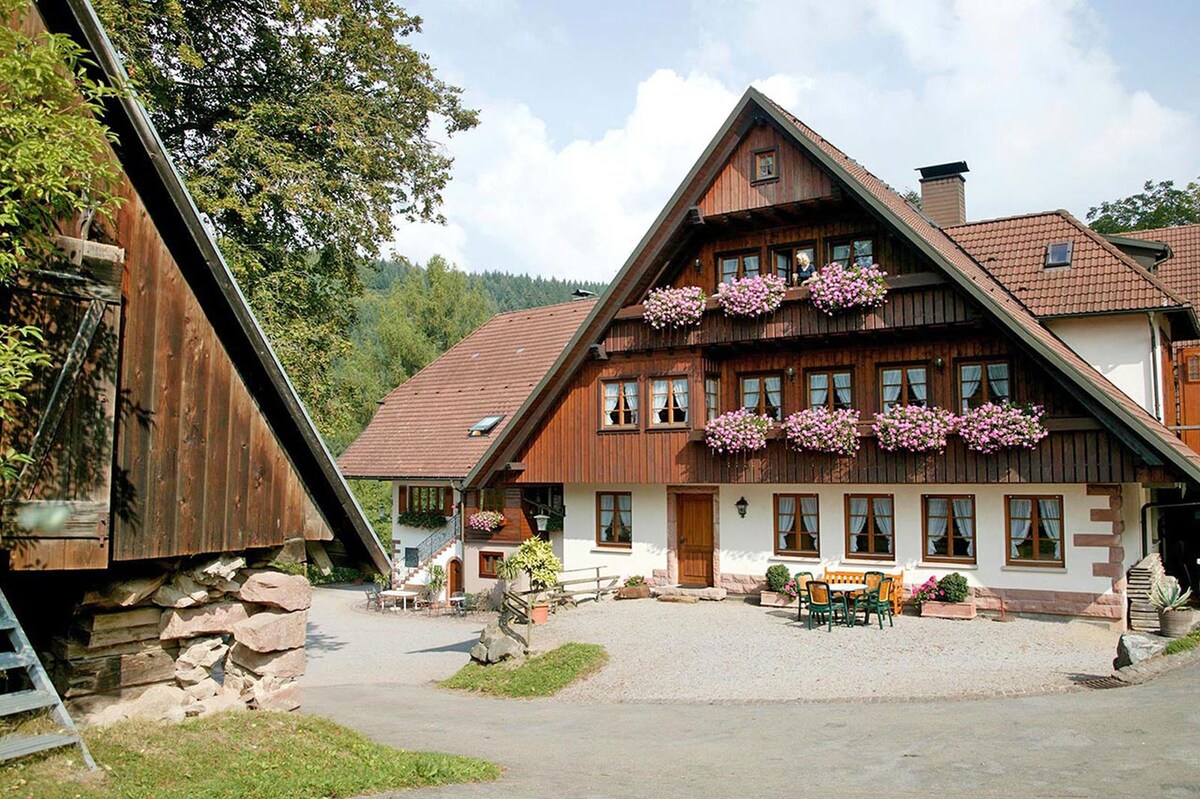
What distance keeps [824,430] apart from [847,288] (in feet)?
8.99

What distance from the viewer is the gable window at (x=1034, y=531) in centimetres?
1812

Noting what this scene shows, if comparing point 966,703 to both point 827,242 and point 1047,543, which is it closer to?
point 1047,543

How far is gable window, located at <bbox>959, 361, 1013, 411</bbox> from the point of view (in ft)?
60.2

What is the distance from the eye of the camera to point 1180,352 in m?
20.9

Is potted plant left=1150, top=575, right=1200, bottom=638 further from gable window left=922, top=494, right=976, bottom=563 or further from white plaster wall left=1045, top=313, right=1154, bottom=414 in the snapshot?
white plaster wall left=1045, top=313, right=1154, bottom=414

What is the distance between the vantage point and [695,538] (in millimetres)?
22609

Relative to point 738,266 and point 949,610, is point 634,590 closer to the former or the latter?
point 949,610

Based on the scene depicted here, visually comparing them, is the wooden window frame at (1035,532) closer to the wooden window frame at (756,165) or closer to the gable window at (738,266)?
the gable window at (738,266)

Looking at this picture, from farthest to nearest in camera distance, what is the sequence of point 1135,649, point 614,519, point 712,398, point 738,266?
point 614,519 → point 712,398 → point 738,266 → point 1135,649

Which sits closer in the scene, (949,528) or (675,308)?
(949,528)

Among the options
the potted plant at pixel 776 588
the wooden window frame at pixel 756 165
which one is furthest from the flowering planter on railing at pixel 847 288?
the potted plant at pixel 776 588

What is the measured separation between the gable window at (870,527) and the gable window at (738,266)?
5105 mm

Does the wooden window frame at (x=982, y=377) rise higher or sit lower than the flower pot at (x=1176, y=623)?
higher

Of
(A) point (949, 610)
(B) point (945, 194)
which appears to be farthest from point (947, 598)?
(B) point (945, 194)
